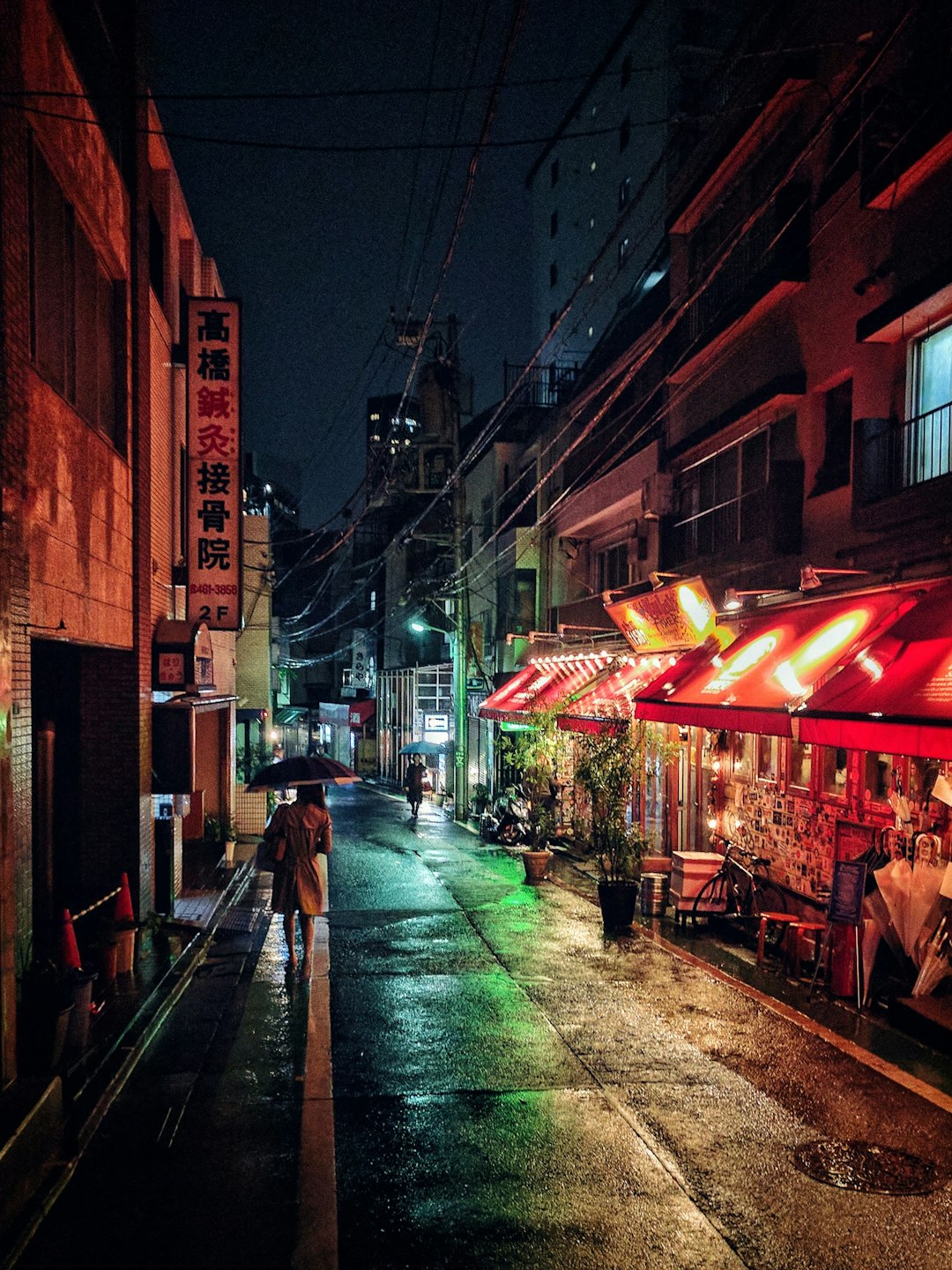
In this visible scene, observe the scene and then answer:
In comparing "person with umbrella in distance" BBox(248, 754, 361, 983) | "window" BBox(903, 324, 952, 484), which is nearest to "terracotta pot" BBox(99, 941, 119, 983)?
"person with umbrella in distance" BBox(248, 754, 361, 983)

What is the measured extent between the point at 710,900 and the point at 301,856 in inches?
245

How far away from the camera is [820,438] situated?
13.1 meters

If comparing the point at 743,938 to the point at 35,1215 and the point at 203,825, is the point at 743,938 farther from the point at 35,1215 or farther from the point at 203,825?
the point at 203,825

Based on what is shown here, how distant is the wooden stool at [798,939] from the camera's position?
34.5 feet

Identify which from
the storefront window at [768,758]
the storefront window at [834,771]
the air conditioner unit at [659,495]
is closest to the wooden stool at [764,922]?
the storefront window at [834,771]

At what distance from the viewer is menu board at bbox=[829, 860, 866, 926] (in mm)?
9773

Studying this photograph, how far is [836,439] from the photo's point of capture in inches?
510

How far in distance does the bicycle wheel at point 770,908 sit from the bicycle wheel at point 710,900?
24.1 inches

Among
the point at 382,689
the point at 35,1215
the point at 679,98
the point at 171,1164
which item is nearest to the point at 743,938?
the point at 171,1164

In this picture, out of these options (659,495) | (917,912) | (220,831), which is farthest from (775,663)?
(220,831)

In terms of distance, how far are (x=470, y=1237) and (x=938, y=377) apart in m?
9.87

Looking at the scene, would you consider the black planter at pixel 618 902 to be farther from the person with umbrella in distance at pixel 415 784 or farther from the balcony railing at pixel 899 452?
the person with umbrella in distance at pixel 415 784

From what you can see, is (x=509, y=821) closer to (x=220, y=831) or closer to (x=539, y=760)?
(x=539, y=760)

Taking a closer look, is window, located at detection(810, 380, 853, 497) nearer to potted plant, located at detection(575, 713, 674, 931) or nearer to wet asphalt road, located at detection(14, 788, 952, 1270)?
potted plant, located at detection(575, 713, 674, 931)
